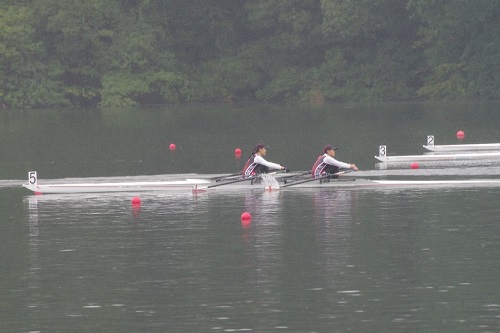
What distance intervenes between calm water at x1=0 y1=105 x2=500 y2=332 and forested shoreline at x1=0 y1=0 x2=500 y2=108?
34.3 metres

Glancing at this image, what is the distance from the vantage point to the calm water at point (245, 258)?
17.3 m

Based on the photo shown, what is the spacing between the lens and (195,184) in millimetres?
30078

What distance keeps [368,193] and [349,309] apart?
38.9 ft

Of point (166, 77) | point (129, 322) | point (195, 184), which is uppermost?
point (166, 77)

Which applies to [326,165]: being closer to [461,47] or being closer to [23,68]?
[461,47]

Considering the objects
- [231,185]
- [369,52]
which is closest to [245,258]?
[231,185]

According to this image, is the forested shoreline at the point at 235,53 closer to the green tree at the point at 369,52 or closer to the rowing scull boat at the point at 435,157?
the green tree at the point at 369,52

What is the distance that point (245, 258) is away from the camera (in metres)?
21.4

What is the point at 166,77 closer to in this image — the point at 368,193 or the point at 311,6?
the point at 311,6

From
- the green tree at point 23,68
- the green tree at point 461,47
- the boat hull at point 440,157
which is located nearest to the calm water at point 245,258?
the boat hull at point 440,157

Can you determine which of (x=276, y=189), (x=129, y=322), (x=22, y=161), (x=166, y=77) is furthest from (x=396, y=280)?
(x=166, y=77)

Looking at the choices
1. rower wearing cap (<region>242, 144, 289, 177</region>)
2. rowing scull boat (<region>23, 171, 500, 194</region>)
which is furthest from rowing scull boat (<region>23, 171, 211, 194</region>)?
rower wearing cap (<region>242, 144, 289, 177</region>)

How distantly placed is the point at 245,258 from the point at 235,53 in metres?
56.8

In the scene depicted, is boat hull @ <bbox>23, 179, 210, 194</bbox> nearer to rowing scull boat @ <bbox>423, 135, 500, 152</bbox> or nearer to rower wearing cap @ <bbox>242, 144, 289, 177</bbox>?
rower wearing cap @ <bbox>242, 144, 289, 177</bbox>
